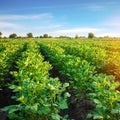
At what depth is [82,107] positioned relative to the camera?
25.6 feet

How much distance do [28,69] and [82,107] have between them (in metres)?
1.95

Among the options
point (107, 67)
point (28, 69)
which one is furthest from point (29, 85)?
point (107, 67)

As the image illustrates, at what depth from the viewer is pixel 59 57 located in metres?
12.5

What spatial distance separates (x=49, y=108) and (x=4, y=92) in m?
4.83

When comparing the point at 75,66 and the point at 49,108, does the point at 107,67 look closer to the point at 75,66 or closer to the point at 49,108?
the point at 75,66

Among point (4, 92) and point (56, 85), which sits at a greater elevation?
point (56, 85)

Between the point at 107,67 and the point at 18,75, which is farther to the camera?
the point at 107,67

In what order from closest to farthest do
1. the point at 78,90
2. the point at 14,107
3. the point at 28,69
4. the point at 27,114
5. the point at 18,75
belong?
the point at 14,107 → the point at 27,114 → the point at 18,75 → the point at 78,90 → the point at 28,69

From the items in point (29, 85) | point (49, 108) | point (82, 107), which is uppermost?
point (29, 85)

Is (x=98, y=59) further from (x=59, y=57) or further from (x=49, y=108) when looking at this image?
(x=49, y=108)

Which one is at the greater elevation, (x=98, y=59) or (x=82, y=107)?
(x=98, y=59)

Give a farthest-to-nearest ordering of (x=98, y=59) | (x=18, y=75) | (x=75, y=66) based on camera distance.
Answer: (x=98, y=59)
(x=75, y=66)
(x=18, y=75)

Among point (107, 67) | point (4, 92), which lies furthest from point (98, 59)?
point (4, 92)

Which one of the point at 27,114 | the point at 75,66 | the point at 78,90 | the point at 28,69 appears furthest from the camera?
the point at 75,66
